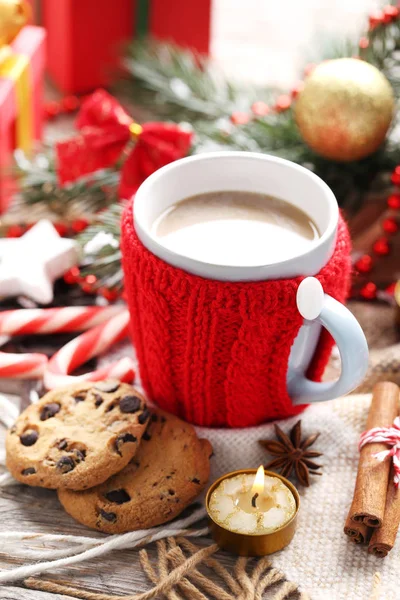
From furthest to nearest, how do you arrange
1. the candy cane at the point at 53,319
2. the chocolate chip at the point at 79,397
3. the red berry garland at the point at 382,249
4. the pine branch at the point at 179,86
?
the pine branch at the point at 179,86 → the red berry garland at the point at 382,249 → the candy cane at the point at 53,319 → the chocolate chip at the point at 79,397

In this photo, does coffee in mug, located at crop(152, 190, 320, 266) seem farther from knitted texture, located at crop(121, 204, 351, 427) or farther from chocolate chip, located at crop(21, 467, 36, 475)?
chocolate chip, located at crop(21, 467, 36, 475)

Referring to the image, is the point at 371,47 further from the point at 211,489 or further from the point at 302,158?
the point at 211,489

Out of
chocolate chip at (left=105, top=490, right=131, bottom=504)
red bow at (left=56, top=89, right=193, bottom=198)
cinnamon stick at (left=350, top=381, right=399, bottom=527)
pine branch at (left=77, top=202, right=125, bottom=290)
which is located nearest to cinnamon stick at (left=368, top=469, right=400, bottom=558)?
cinnamon stick at (left=350, top=381, right=399, bottom=527)

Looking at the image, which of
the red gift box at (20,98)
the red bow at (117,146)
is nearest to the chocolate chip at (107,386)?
the red bow at (117,146)

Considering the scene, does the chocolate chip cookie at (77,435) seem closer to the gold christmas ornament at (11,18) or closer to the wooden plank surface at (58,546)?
the wooden plank surface at (58,546)

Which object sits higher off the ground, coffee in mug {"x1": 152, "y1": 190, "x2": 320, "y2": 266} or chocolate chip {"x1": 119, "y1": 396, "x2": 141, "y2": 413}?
coffee in mug {"x1": 152, "y1": 190, "x2": 320, "y2": 266}

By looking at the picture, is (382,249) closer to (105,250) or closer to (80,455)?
(105,250)

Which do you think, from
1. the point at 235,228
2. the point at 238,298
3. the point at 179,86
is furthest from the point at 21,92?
the point at 238,298

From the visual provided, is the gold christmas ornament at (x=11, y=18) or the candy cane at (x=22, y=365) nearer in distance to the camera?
the candy cane at (x=22, y=365)
